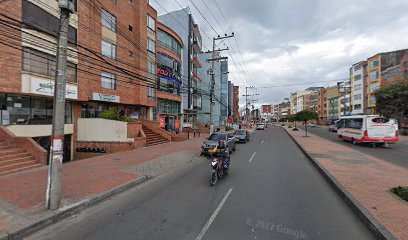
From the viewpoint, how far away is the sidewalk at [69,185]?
15.2 ft

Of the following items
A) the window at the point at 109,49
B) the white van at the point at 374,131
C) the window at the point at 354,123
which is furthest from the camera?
the window at the point at 354,123

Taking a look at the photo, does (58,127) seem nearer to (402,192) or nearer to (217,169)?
(217,169)

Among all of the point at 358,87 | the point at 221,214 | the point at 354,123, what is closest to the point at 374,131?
the point at 354,123

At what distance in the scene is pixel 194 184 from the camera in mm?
7500

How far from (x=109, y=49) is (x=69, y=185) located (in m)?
16.1

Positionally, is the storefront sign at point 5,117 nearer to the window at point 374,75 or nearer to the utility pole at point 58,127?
the utility pole at point 58,127

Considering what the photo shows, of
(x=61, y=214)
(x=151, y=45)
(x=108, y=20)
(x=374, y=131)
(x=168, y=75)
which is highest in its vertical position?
(x=108, y=20)

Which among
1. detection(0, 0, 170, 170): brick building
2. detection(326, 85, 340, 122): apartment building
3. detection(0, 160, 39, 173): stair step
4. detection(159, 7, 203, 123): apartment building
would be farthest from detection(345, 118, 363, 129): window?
detection(326, 85, 340, 122): apartment building

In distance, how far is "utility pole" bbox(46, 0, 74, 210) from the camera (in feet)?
16.3

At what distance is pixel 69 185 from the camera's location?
268 inches

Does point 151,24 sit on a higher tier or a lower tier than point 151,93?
higher

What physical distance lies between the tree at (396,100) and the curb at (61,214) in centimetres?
827

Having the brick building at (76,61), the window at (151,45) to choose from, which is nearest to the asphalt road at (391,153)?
the brick building at (76,61)

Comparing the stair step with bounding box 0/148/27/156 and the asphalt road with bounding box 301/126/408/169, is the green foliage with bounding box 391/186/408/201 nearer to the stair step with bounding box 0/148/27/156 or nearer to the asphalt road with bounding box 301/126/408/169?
the asphalt road with bounding box 301/126/408/169
